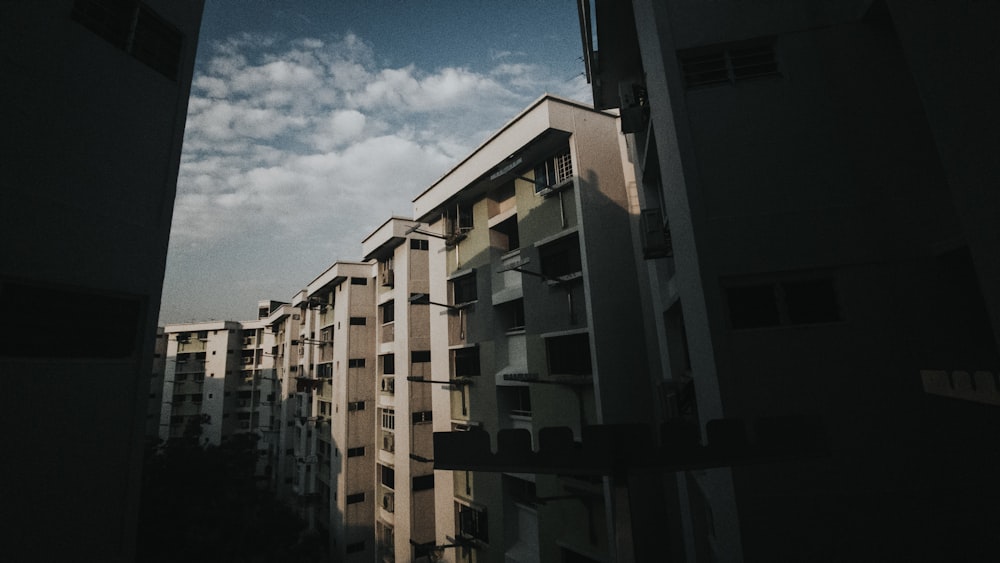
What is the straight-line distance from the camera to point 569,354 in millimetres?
14539

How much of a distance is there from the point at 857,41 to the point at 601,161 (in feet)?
27.0

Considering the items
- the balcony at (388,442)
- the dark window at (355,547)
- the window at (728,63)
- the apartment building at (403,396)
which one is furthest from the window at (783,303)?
the dark window at (355,547)

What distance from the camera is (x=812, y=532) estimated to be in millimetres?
5934

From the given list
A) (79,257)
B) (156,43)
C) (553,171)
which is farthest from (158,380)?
(553,171)

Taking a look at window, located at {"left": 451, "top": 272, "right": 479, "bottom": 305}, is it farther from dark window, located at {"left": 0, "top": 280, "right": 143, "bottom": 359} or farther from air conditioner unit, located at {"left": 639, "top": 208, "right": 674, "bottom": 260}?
dark window, located at {"left": 0, "top": 280, "right": 143, "bottom": 359}

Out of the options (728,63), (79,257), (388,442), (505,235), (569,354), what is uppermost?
(505,235)

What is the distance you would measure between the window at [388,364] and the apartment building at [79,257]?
21.6 metres

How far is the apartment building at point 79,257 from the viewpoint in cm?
550

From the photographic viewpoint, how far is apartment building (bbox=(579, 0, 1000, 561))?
5895 millimetres

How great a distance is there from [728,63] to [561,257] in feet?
28.7

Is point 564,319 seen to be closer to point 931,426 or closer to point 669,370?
point 669,370

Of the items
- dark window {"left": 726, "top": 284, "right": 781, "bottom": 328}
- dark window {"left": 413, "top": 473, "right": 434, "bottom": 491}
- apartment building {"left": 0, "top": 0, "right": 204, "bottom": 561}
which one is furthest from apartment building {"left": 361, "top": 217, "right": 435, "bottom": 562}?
dark window {"left": 726, "top": 284, "right": 781, "bottom": 328}

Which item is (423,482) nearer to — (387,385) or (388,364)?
(387,385)

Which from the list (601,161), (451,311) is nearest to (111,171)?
(601,161)
